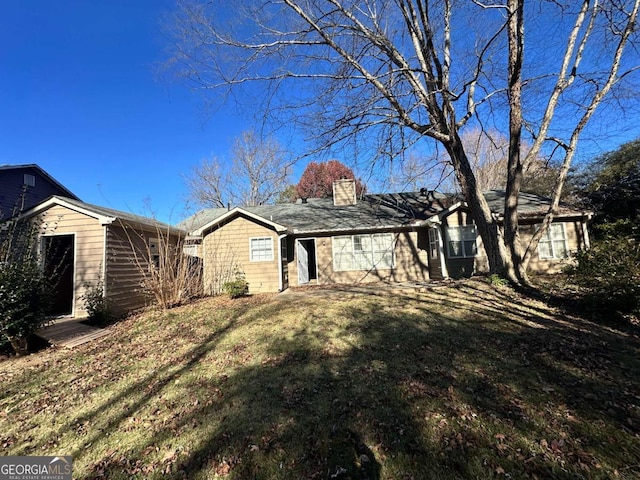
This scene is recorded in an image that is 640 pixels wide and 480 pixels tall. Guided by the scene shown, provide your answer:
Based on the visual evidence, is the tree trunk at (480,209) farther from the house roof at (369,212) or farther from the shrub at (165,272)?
the shrub at (165,272)

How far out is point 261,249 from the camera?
12641 millimetres

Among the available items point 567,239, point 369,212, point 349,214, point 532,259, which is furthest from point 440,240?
point 567,239

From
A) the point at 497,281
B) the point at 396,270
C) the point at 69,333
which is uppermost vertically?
the point at 396,270

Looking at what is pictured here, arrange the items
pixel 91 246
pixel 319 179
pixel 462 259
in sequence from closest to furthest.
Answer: pixel 91 246 → pixel 462 259 → pixel 319 179

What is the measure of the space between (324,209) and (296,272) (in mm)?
4246

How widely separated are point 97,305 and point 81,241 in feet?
6.68

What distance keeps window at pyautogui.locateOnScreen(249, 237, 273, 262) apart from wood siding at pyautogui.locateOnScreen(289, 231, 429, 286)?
1.71 m

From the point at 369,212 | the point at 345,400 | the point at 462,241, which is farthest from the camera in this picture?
the point at 369,212

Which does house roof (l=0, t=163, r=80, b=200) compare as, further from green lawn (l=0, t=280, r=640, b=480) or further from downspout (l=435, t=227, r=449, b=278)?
downspout (l=435, t=227, r=449, b=278)

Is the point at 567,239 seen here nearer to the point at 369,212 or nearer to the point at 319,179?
the point at 369,212

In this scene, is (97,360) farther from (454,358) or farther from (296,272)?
(296,272)

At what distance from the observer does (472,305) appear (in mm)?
7523

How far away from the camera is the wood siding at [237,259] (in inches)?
488

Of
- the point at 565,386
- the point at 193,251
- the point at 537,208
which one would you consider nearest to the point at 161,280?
the point at 193,251
